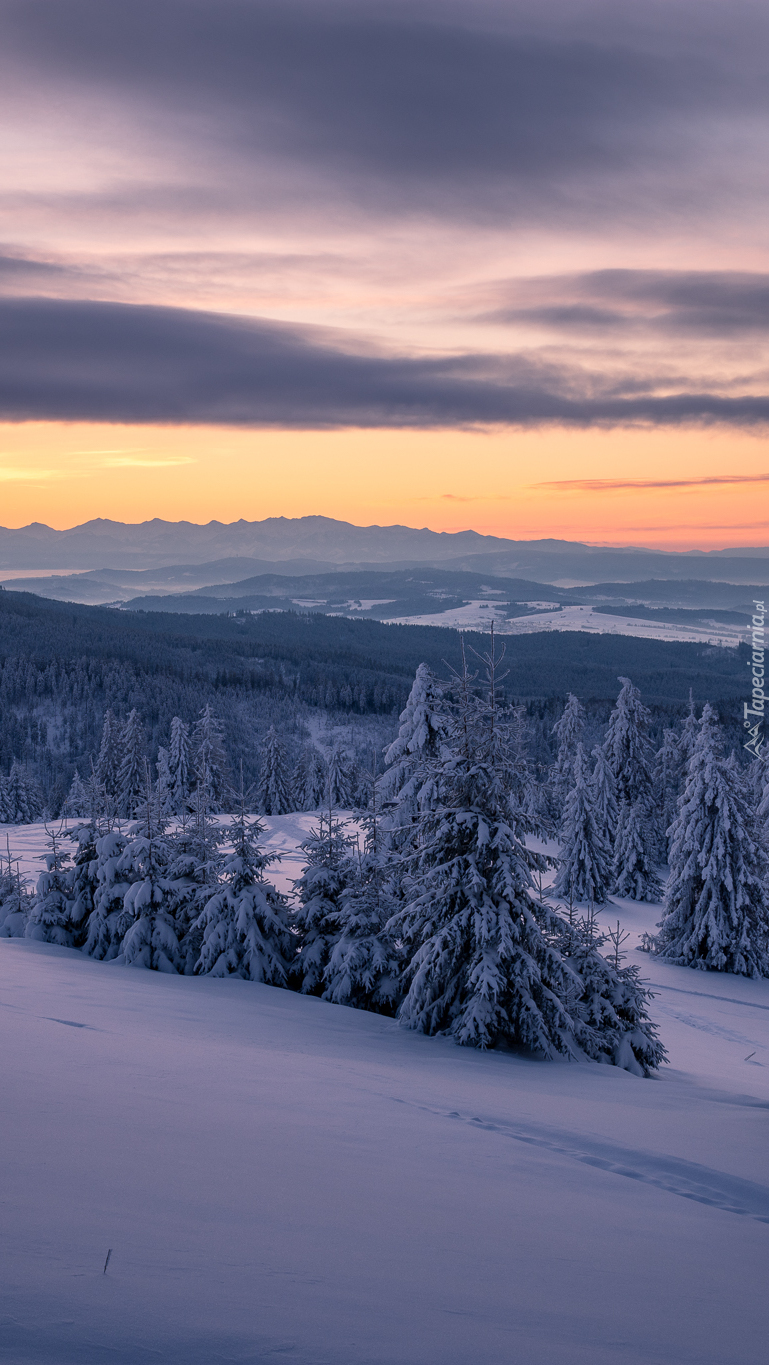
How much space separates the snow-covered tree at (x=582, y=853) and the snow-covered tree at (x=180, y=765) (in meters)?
34.4

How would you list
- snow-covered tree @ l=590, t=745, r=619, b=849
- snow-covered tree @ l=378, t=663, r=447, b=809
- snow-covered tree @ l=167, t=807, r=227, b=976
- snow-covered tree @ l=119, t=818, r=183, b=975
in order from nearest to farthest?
snow-covered tree @ l=119, t=818, r=183, b=975, snow-covered tree @ l=167, t=807, r=227, b=976, snow-covered tree @ l=378, t=663, r=447, b=809, snow-covered tree @ l=590, t=745, r=619, b=849

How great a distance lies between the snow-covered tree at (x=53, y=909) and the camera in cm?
2091

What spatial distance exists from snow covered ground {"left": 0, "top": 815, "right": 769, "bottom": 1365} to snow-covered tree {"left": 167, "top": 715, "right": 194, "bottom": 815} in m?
56.6

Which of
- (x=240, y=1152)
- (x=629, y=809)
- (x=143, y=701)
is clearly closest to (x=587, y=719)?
(x=143, y=701)

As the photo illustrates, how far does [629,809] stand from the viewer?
46.2 m

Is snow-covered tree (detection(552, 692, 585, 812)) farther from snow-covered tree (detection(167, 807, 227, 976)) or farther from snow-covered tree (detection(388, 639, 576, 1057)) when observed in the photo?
snow-covered tree (detection(388, 639, 576, 1057))

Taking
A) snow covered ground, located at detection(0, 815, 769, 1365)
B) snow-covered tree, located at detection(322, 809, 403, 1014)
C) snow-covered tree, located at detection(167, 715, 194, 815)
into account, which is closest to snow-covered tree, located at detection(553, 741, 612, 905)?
snow-covered tree, located at detection(322, 809, 403, 1014)

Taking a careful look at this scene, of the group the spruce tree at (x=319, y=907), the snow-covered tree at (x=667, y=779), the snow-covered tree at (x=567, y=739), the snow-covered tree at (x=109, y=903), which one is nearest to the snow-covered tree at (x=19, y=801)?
the snow-covered tree at (x=567, y=739)

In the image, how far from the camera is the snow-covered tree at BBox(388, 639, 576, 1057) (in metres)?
14.5

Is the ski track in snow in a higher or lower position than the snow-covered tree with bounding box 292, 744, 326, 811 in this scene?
higher

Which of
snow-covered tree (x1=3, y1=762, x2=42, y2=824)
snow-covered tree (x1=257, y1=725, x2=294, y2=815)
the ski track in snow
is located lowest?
snow-covered tree (x1=3, y1=762, x2=42, y2=824)

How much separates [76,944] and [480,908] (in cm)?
1204

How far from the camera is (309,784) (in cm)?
7938

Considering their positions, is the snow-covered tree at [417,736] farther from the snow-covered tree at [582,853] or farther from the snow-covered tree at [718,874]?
the snow-covered tree at [582,853]
